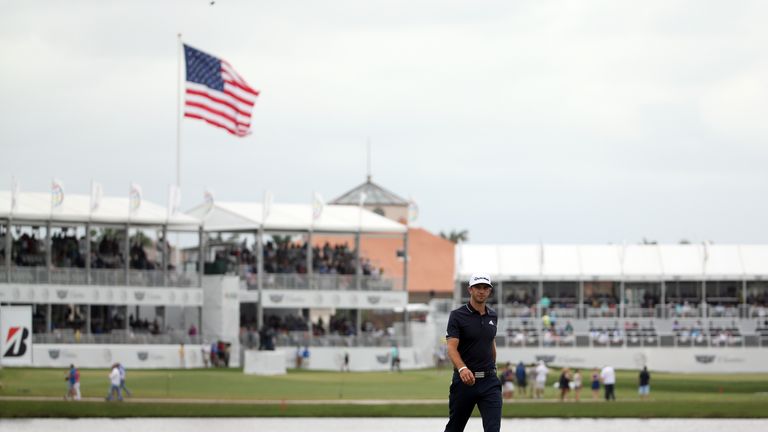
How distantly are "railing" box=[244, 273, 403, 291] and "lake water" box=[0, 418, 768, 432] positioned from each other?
1386 inches

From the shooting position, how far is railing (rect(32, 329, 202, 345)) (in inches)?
2336

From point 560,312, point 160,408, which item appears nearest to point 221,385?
point 160,408

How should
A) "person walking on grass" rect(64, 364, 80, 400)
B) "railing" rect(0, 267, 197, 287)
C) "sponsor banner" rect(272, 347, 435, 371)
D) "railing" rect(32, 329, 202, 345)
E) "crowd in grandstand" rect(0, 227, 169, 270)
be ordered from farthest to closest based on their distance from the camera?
"sponsor banner" rect(272, 347, 435, 371) < "crowd in grandstand" rect(0, 227, 169, 270) < "railing" rect(0, 267, 197, 287) < "railing" rect(32, 329, 202, 345) < "person walking on grass" rect(64, 364, 80, 400)

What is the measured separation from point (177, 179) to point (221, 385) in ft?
61.7

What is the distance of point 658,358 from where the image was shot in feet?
238

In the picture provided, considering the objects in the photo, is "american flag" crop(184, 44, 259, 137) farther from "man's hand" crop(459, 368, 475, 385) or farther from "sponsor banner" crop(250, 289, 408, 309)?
"man's hand" crop(459, 368, 475, 385)

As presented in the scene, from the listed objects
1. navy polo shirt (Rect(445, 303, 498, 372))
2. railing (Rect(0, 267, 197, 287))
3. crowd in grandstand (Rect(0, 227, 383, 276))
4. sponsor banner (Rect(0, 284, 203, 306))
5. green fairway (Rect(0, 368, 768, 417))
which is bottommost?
green fairway (Rect(0, 368, 768, 417))

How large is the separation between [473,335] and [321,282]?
57592 mm

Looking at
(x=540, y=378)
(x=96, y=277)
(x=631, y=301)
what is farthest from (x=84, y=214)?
(x=631, y=301)

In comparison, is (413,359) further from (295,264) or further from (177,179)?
(177,179)

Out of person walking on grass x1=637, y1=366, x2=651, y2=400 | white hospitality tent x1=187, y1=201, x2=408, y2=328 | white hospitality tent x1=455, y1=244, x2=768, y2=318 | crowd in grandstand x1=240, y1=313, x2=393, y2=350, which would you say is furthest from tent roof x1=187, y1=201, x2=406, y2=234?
person walking on grass x1=637, y1=366, x2=651, y2=400

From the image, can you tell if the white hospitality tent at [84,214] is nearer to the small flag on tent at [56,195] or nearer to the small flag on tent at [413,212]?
the small flag on tent at [56,195]

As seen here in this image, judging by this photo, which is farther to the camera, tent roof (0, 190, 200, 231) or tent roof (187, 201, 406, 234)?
tent roof (187, 201, 406, 234)

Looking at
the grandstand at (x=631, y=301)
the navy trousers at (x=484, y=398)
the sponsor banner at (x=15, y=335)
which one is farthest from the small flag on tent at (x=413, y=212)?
the navy trousers at (x=484, y=398)
